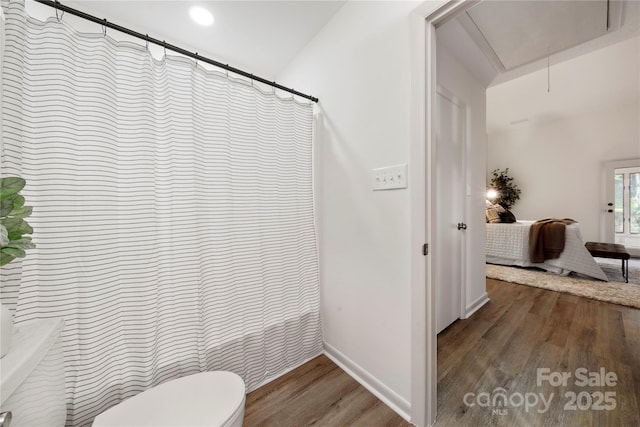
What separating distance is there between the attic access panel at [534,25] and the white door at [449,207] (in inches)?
18.0

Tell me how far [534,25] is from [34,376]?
3.18m

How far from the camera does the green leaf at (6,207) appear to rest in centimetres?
66

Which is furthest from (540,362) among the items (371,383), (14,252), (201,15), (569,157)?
(569,157)

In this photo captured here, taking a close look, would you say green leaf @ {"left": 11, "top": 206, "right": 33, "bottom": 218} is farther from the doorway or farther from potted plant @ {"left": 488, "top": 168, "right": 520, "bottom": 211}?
the doorway

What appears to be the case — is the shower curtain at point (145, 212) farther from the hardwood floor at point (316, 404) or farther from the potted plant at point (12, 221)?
the potted plant at point (12, 221)

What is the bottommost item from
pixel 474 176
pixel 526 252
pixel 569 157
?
pixel 526 252

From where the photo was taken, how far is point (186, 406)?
0.89 m

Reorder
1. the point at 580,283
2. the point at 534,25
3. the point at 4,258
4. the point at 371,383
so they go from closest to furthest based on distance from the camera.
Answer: the point at 4,258 → the point at 371,383 → the point at 534,25 → the point at 580,283

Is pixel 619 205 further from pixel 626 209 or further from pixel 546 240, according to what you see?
pixel 546 240

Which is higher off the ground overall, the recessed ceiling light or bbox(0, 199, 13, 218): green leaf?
the recessed ceiling light

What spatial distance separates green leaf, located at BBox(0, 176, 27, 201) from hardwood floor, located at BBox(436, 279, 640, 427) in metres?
1.87

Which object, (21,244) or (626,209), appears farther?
(626,209)

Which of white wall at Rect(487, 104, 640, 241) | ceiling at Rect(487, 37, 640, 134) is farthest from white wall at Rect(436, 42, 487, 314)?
white wall at Rect(487, 104, 640, 241)

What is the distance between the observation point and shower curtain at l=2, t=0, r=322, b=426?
2.96ft
